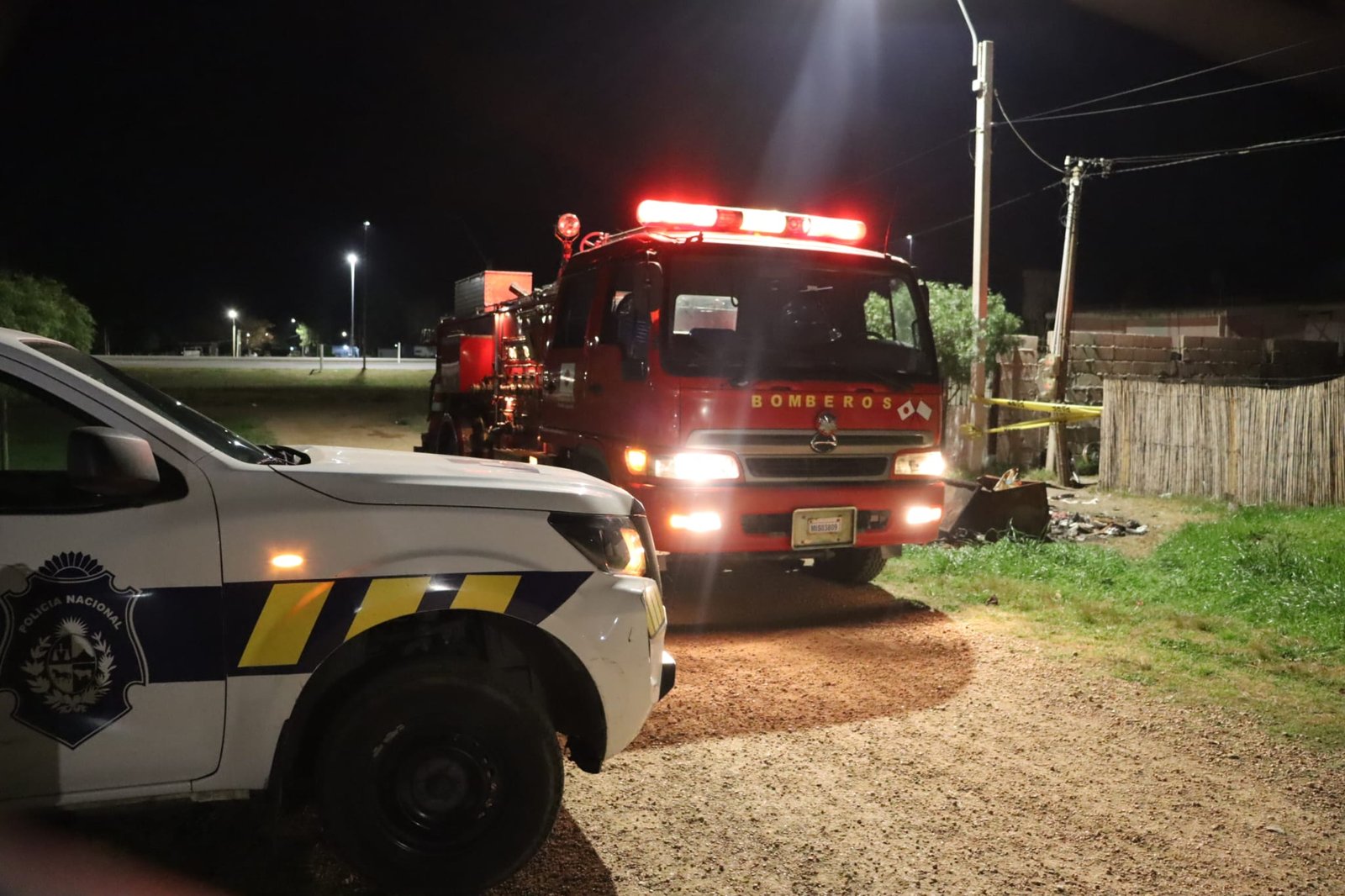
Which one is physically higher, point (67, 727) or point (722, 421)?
point (722, 421)

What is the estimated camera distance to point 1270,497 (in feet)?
38.8

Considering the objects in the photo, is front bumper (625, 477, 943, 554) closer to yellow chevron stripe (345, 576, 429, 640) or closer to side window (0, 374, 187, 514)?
yellow chevron stripe (345, 576, 429, 640)

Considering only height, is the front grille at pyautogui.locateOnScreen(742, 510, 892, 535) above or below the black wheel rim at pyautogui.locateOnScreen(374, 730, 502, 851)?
above

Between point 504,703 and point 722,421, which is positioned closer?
point 504,703

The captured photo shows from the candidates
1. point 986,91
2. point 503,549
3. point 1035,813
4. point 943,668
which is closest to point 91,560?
point 503,549

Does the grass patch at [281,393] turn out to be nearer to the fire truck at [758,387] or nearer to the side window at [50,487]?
the fire truck at [758,387]

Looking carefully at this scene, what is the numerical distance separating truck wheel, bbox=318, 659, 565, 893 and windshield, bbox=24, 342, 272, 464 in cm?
97

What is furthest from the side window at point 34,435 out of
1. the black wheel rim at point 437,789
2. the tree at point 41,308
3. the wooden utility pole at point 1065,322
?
the wooden utility pole at point 1065,322

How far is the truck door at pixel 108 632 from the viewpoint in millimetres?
2885

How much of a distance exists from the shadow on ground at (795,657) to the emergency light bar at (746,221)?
282cm

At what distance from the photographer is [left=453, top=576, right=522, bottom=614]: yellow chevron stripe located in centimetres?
332

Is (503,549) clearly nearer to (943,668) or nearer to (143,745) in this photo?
(143,745)

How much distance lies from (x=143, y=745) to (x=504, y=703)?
1.07m

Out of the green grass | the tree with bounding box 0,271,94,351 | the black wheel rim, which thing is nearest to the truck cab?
the green grass
